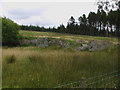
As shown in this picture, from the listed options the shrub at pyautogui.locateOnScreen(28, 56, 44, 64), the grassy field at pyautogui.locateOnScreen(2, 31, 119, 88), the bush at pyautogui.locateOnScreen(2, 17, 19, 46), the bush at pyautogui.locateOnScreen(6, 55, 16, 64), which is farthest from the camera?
the bush at pyautogui.locateOnScreen(2, 17, 19, 46)

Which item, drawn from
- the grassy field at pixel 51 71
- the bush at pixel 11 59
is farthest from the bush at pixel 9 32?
the grassy field at pixel 51 71

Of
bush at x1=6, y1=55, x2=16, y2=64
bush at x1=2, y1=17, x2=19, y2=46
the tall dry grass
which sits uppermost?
bush at x1=2, y1=17, x2=19, y2=46

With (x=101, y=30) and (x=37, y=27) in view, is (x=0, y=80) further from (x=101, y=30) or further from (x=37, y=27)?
(x=37, y=27)

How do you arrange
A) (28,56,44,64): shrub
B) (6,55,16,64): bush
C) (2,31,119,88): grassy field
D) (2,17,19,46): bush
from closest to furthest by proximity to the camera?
1. (2,31,119,88): grassy field
2. (28,56,44,64): shrub
3. (6,55,16,64): bush
4. (2,17,19,46): bush

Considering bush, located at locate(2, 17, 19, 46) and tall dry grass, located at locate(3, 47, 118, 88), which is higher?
bush, located at locate(2, 17, 19, 46)

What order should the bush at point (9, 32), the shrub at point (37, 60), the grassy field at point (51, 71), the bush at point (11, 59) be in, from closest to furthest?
the grassy field at point (51, 71)
the shrub at point (37, 60)
the bush at point (11, 59)
the bush at point (9, 32)

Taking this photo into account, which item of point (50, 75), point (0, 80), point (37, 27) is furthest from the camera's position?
point (37, 27)

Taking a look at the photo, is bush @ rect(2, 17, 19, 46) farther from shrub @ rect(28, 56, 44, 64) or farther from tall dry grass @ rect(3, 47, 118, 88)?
tall dry grass @ rect(3, 47, 118, 88)

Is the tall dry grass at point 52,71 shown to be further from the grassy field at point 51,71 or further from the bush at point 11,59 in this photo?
the bush at point 11,59

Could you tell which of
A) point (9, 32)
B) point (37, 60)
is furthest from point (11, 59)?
point (9, 32)

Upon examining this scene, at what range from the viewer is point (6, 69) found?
6.71 metres

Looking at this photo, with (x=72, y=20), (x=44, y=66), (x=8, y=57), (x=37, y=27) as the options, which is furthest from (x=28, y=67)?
(x=37, y=27)

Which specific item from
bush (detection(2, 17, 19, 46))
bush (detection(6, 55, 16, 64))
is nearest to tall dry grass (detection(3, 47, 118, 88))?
bush (detection(6, 55, 16, 64))

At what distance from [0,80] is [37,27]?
9059cm
